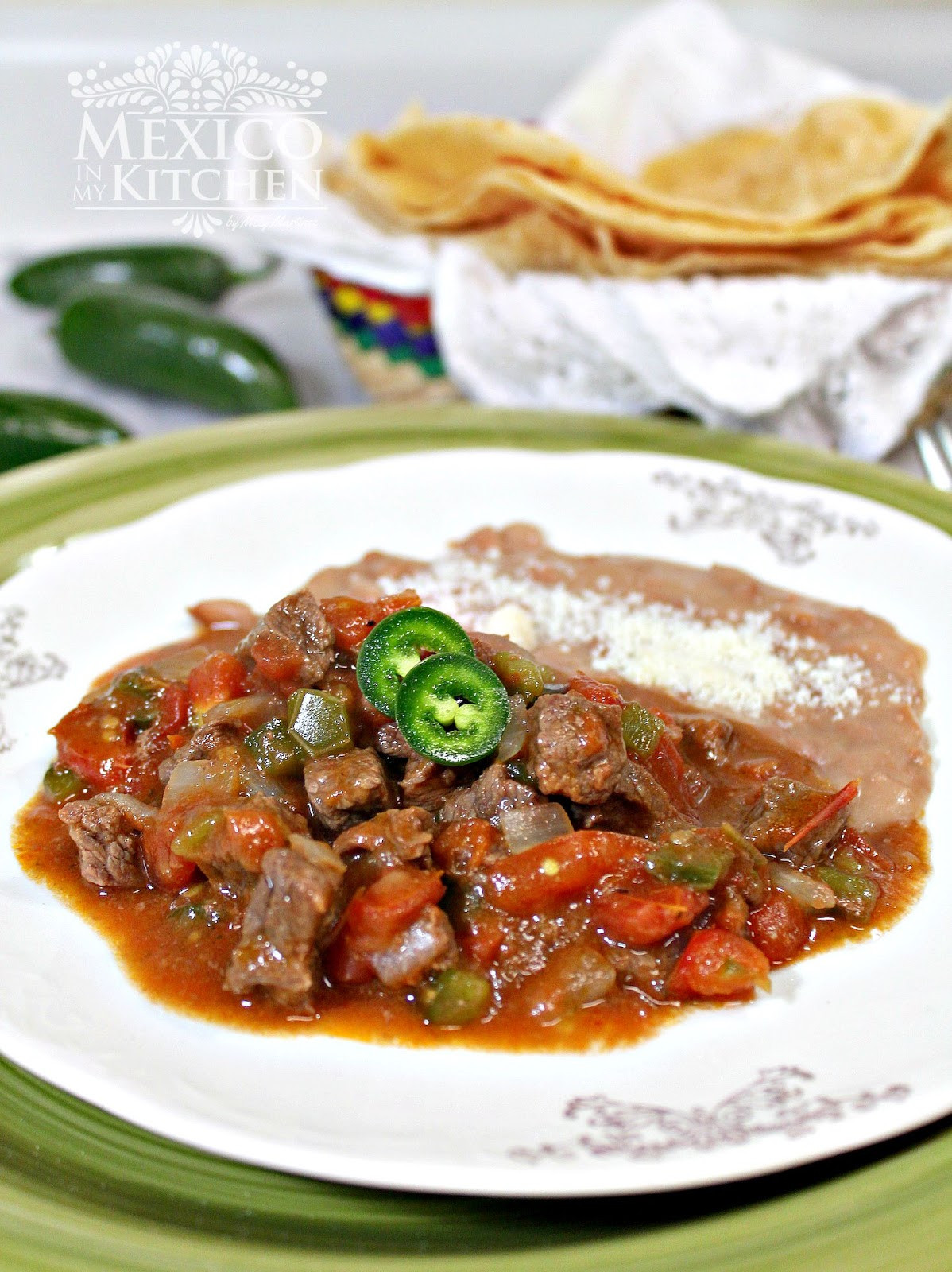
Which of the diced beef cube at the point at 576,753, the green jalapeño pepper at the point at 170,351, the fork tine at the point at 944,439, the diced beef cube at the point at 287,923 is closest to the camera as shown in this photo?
the diced beef cube at the point at 287,923

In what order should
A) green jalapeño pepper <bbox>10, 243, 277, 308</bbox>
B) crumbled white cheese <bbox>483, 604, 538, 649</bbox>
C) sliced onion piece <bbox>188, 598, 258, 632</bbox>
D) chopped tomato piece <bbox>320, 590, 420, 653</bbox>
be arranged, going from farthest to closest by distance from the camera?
1. green jalapeño pepper <bbox>10, 243, 277, 308</bbox>
2. sliced onion piece <bbox>188, 598, 258, 632</bbox>
3. crumbled white cheese <bbox>483, 604, 538, 649</bbox>
4. chopped tomato piece <bbox>320, 590, 420, 653</bbox>

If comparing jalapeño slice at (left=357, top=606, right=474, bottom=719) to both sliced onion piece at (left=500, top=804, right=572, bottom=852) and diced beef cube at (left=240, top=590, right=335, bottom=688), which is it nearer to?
diced beef cube at (left=240, top=590, right=335, bottom=688)

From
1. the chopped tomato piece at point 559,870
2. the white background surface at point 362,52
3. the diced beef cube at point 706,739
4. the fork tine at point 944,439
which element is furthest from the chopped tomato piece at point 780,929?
the white background surface at point 362,52

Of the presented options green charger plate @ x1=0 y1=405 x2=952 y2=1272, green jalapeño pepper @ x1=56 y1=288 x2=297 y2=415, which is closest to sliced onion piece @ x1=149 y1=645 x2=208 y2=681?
green charger plate @ x1=0 y1=405 x2=952 y2=1272

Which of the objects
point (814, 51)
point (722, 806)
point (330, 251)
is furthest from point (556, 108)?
point (722, 806)

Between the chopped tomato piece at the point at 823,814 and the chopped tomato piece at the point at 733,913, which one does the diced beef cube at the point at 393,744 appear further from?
the chopped tomato piece at the point at 823,814

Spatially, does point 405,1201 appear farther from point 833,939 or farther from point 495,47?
point 495,47

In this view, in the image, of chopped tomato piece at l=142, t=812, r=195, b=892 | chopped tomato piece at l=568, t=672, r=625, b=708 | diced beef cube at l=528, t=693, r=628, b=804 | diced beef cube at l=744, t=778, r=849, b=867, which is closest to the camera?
diced beef cube at l=528, t=693, r=628, b=804
